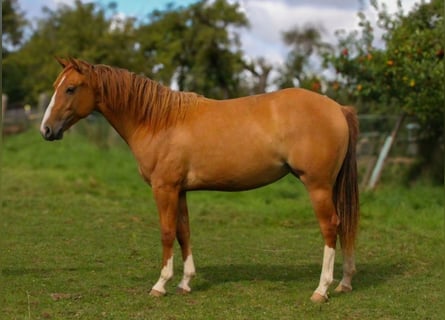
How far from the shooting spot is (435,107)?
33.6ft

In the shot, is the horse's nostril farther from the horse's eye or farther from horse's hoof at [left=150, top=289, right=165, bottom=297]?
horse's hoof at [left=150, top=289, right=165, bottom=297]

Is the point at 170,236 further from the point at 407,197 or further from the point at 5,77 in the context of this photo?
the point at 5,77

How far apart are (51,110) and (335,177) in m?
2.32

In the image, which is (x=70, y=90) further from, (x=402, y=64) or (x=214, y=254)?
(x=402, y=64)

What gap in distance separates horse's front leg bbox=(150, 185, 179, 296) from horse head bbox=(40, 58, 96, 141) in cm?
89

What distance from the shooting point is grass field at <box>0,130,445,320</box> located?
189 inches

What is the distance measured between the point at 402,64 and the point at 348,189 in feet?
17.9

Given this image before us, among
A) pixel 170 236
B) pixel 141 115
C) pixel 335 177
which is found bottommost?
pixel 170 236

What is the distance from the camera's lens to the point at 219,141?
17.4 feet

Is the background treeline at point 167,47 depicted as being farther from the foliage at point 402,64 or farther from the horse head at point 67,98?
the horse head at point 67,98

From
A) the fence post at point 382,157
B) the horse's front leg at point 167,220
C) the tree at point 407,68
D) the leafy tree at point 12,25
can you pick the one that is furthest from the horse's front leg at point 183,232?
the leafy tree at point 12,25

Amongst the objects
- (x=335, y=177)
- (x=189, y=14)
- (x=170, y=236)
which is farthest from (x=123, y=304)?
(x=189, y=14)

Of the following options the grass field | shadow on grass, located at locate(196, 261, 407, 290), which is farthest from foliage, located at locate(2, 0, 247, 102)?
shadow on grass, located at locate(196, 261, 407, 290)

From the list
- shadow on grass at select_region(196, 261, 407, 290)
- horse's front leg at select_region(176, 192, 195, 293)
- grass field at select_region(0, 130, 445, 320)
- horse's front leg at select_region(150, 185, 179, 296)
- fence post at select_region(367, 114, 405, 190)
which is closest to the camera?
grass field at select_region(0, 130, 445, 320)
